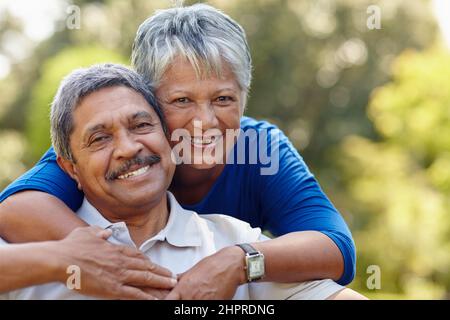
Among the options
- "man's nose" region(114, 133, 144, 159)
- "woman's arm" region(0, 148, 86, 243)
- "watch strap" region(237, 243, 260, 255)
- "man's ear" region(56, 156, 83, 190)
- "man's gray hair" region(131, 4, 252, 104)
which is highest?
"man's gray hair" region(131, 4, 252, 104)

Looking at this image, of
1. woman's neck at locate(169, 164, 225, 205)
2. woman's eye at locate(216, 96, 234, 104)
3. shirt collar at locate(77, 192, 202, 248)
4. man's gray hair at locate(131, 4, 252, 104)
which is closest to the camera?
shirt collar at locate(77, 192, 202, 248)

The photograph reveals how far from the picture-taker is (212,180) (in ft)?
9.96

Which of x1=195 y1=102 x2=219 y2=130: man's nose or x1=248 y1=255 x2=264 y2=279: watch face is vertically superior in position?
x1=195 y1=102 x2=219 y2=130: man's nose

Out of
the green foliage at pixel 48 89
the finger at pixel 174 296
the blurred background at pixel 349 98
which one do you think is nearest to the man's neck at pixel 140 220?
the finger at pixel 174 296

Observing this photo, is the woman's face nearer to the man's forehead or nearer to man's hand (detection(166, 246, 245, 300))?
the man's forehead

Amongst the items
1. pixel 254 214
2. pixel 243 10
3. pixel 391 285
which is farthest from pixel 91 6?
pixel 254 214

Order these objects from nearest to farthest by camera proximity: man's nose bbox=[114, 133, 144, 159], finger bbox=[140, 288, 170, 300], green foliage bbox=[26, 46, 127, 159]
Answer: finger bbox=[140, 288, 170, 300]
man's nose bbox=[114, 133, 144, 159]
green foliage bbox=[26, 46, 127, 159]

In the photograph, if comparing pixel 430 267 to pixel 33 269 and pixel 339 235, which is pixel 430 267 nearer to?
pixel 339 235

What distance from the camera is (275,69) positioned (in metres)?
16.8

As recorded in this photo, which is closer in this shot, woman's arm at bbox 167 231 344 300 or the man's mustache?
woman's arm at bbox 167 231 344 300

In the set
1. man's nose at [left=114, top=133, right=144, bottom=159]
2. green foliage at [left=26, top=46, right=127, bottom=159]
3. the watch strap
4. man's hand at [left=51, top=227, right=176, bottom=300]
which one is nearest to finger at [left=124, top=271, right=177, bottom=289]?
man's hand at [left=51, top=227, right=176, bottom=300]

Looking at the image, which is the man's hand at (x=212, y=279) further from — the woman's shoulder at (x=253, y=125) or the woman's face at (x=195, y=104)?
the woman's shoulder at (x=253, y=125)

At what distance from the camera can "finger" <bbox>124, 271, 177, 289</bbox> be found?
2180mm

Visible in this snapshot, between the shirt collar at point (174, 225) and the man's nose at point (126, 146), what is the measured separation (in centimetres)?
26
